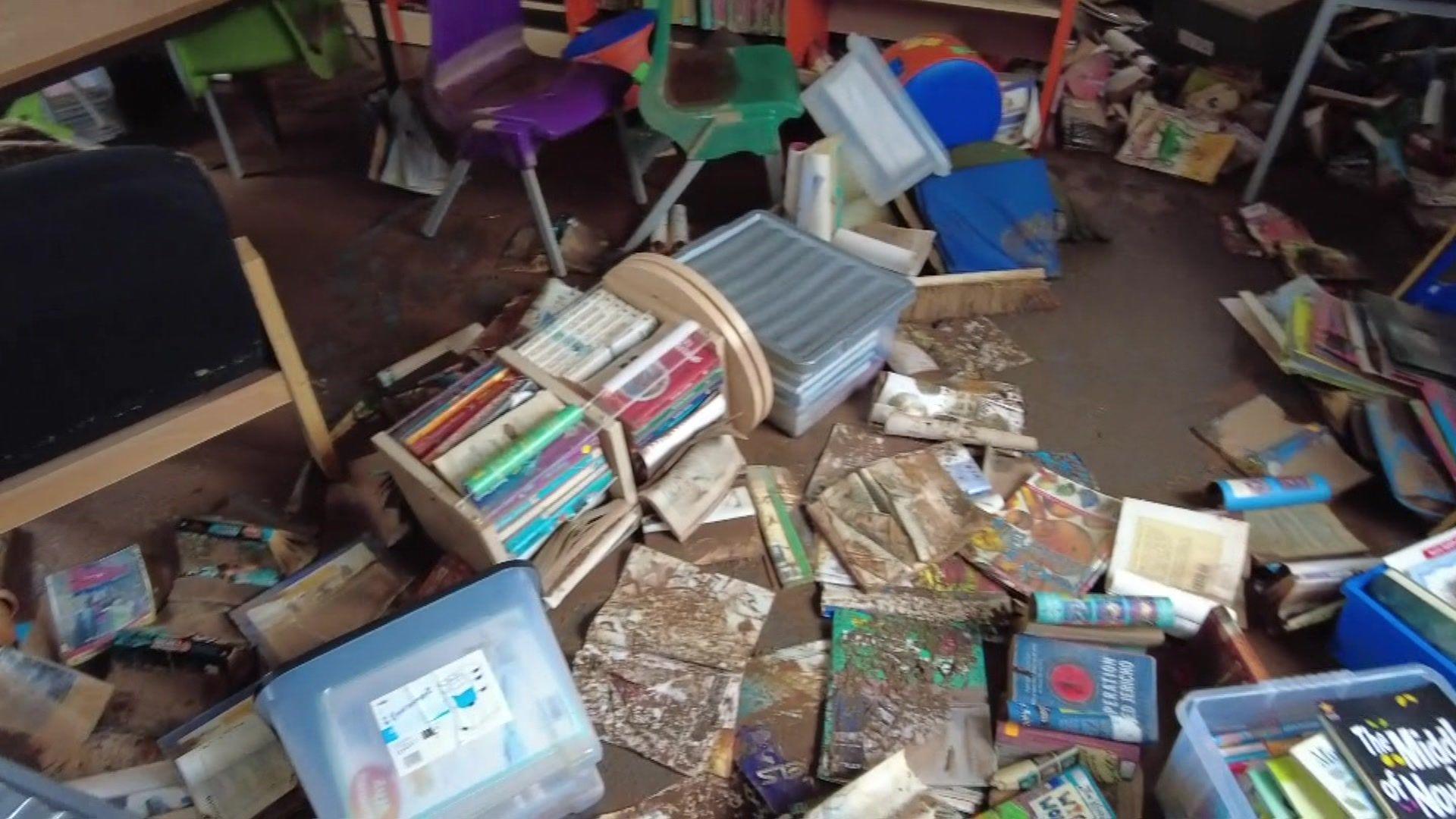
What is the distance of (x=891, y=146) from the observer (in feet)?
8.23

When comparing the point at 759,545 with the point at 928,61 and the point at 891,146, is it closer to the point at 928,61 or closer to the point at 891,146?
the point at 891,146

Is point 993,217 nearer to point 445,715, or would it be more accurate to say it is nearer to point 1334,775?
point 1334,775

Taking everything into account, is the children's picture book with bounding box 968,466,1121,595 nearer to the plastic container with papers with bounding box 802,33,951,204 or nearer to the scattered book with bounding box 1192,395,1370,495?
the scattered book with bounding box 1192,395,1370,495

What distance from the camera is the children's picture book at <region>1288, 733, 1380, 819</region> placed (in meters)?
1.27

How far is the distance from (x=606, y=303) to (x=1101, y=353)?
49.9 inches

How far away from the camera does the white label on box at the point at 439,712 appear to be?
1308 mm

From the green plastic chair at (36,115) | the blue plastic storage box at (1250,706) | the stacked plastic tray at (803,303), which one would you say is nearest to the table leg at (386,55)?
the green plastic chair at (36,115)

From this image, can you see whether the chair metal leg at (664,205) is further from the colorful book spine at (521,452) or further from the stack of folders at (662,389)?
the colorful book spine at (521,452)

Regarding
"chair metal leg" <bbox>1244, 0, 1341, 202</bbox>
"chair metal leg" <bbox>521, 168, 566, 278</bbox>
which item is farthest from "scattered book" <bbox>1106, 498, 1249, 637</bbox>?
"chair metal leg" <bbox>521, 168, 566, 278</bbox>

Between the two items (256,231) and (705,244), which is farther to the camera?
(256,231)

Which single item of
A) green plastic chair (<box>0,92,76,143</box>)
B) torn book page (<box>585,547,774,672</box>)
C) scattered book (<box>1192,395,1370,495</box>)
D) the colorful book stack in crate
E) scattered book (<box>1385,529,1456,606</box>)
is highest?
green plastic chair (<box>0,92,76,143</box>)

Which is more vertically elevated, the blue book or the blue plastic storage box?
the blue plastic storage box

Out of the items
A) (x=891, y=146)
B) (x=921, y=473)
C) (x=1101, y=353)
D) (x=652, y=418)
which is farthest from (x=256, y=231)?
(x=1101, y=353)

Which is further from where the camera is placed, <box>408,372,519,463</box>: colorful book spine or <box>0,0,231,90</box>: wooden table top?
<box>0,0,231,90</box>: wooden table top
